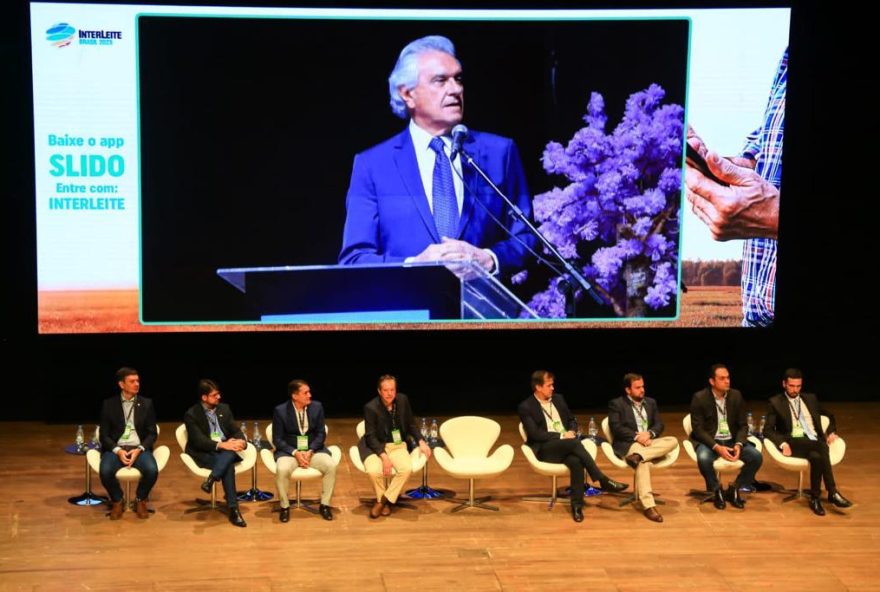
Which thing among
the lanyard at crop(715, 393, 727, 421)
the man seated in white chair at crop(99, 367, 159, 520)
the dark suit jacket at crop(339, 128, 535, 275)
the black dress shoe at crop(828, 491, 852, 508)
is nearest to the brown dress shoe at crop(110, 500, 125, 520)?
the man seated in white chair at crop(99, 367, 159, 520)

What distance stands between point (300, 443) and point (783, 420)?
Answer: 3443 mm

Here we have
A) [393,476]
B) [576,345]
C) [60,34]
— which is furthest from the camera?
[576,345]

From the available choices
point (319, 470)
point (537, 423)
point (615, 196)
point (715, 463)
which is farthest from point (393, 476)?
point (615, 196)

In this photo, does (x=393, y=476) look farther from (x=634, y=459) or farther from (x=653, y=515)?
(x=653, y=515)

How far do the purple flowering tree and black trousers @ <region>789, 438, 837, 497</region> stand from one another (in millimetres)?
2725

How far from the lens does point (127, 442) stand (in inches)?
322

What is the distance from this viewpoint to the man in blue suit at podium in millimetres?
10469

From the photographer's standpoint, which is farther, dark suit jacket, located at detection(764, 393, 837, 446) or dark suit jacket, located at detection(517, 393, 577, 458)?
dark suit jacket, located at detection(764, 393, 837, 446)

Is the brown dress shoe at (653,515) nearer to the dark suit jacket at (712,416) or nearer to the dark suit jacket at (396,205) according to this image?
the dark suit jacket at (712,416)

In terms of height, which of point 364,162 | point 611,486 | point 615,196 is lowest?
point 611,486

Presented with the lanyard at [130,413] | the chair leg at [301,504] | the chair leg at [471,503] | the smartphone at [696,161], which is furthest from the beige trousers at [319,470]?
Answer: the smartphone at [696,161]

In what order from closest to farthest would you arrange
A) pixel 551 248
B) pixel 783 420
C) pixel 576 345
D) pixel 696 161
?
pixel 783 420 → pixel 551 248 → pixel 696 161 → pixel 576 345

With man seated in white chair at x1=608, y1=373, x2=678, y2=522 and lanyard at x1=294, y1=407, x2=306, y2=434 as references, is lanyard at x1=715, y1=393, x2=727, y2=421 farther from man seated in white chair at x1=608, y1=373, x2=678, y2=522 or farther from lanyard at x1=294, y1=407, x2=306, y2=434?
lanyard at x1=294, y1=407, x2=306, y2=434

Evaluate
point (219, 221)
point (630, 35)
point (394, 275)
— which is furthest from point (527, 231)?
point (219, 221)
